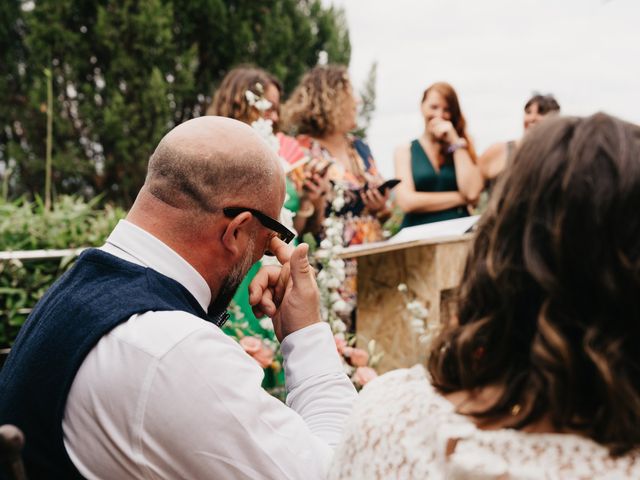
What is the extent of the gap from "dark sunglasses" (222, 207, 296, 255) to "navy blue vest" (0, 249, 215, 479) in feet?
0.77

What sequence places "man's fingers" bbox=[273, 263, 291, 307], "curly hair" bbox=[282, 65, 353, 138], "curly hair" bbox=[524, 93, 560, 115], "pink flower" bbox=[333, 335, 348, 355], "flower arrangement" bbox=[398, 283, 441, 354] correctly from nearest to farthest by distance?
1. "man's fingers" bbox=[273, 263, 291, 307]
2. "pink flower" bbox=[333, 335, 348, 355]
3. "flower arrangement" bbox=[398, 283, 441, 354]
4. "curly hair" bbox=[282, 65, 353, 138]
5. "curly hair" bbox=[524, 93, 560, 115]

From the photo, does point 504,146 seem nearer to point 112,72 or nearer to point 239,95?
point 239,95

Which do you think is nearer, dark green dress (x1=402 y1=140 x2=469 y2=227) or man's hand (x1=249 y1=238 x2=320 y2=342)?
man's hand (x1=249 y1=238 x2=320 y2=342)

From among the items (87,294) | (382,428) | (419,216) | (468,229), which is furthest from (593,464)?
(419,216)

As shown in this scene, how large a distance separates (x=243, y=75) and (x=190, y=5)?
6312 millimetres

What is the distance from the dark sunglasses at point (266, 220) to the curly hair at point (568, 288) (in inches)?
29.7

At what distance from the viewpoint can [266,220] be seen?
1.75 meters

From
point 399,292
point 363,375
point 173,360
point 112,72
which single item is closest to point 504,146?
point 399,292

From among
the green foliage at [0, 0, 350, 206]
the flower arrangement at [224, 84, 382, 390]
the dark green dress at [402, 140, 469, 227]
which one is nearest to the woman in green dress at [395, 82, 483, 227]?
the dark green dress at [402, 140, 469, 227]

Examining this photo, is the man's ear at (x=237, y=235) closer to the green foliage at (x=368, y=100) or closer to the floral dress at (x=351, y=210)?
the floral dress at (x=351, y=210)

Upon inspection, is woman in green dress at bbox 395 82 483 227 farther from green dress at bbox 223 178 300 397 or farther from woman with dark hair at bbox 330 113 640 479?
woman with dark hair at bbox 330 113 640 479

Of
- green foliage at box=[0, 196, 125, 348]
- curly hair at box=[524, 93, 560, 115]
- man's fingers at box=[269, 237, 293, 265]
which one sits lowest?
green foliage at box=[0, 196, 125, 348]

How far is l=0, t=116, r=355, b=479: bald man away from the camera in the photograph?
1.37 metres

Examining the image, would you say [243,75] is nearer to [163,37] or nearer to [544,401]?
[544,401]
